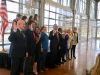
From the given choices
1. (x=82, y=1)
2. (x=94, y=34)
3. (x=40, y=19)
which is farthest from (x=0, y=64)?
(x=94, y=34)

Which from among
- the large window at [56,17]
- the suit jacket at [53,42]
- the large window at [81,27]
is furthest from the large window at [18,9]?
the large window at [81,27]

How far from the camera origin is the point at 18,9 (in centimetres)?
589

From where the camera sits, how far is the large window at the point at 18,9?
5465 mm

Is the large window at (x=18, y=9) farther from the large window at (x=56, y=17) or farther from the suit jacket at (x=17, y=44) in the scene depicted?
the suit jacket at (x=17, y=44)

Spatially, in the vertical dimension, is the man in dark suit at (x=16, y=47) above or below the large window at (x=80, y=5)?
below

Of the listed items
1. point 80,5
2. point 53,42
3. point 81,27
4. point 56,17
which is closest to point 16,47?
point 53,42

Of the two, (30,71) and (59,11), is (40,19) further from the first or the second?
(30,71)

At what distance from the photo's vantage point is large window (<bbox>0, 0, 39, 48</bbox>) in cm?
546

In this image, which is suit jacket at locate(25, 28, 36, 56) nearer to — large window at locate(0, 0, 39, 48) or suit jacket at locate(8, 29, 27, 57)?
suit jacket at locate(8, 29, 27, 57)

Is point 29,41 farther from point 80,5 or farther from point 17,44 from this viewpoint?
point 80,5

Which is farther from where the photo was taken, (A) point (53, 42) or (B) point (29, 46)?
(A) point (53, 42)

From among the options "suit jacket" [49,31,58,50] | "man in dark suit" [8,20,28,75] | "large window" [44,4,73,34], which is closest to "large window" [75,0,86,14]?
"large window" [44,4,73,34]

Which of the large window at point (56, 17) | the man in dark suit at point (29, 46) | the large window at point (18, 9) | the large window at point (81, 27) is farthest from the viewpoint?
the large window at point (81, 27)

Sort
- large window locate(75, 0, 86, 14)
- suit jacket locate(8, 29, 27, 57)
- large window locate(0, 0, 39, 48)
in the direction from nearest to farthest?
1. suit jacket locate(8, 29, 27, 57)
2. large window locate(0, 0, 39, 48)
3. large window locate(75, 0, 86, 14)
